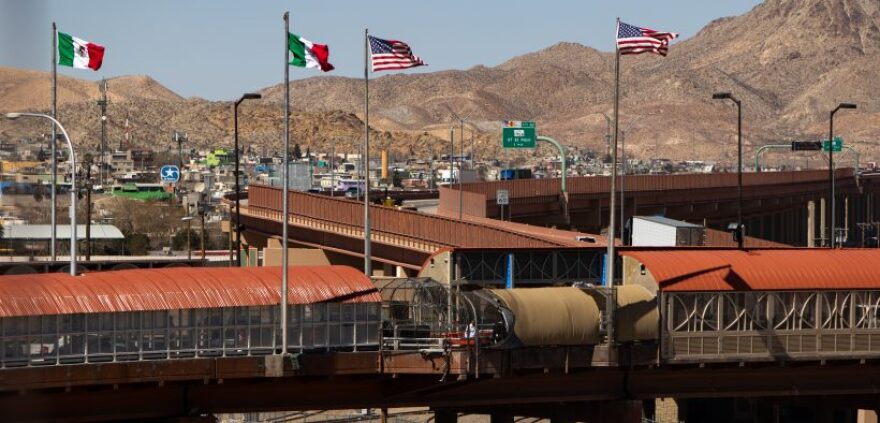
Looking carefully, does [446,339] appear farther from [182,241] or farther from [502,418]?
[182,241]

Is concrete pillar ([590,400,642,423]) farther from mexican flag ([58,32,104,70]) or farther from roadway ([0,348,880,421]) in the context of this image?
mexican flag ([58,32,104,70])

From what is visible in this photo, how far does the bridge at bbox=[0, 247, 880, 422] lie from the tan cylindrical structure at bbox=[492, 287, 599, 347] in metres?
0.05

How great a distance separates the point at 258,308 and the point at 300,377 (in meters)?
2.09

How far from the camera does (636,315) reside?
46688 millimetres

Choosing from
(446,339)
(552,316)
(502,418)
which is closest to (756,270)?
(552,316)

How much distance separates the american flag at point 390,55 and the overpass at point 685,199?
4032 cm

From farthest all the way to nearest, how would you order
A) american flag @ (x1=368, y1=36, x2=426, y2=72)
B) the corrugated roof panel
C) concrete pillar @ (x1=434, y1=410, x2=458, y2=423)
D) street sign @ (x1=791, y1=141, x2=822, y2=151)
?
street sign @ (x1=791, y1=141, x2=822, y2=151) < the corrugated roof panel < american flag @ (x1=368, y1=36, x2=426, y2=72) < concrete pillar @ (x1=434, y1=410, x2=458, y2=423)

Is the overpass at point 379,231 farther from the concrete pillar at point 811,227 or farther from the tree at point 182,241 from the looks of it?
the concrete pillar at point 811,227

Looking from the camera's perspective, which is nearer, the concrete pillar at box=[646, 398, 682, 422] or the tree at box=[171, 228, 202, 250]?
the concrete pillar at box=[646, 398, 682, 422]

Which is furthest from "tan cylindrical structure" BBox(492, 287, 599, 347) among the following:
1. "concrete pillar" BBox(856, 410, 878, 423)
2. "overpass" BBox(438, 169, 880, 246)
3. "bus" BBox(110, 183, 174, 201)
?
"bus" BBox(110, 183, 174, 201)

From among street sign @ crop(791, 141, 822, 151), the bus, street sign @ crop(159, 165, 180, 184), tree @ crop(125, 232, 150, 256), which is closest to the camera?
street sign @ crop(791, 141, 822, 151)

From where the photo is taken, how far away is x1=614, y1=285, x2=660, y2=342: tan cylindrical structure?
4638 cm

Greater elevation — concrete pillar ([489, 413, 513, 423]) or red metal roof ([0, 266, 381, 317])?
red metal roof ([0, 266, 381, 317])

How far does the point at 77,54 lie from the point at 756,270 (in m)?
22.7
